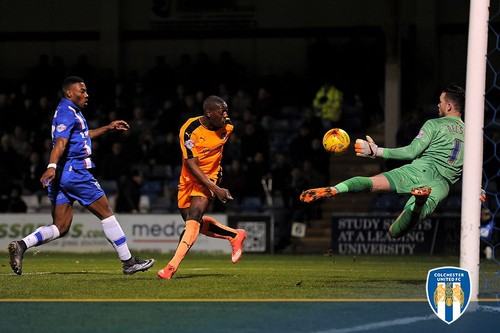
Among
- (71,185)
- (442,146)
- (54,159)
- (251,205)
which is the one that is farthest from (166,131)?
(442,146)

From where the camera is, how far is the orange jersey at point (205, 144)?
11.4 meters

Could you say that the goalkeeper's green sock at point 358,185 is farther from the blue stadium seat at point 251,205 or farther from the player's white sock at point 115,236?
the blue stadium seat at point 251,205

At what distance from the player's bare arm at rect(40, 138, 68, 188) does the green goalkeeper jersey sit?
3635mm

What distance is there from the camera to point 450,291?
7418mm

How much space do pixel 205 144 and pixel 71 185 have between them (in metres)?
1.51

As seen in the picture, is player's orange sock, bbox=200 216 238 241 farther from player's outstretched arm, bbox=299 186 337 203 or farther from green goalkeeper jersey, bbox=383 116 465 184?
green goalkeeper jersey, bbox=383 116 465 184

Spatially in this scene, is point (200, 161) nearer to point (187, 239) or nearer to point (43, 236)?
point (187, 239)

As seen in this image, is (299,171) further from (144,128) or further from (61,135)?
(61,135)

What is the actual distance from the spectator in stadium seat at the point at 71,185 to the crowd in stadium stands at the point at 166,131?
1111cm

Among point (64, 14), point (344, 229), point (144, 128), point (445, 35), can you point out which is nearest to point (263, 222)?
point (344, 229)

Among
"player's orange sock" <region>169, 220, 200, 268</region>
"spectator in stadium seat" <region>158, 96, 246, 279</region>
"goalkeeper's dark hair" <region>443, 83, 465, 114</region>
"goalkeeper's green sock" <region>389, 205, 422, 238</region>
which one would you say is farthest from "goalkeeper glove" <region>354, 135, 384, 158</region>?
"player's orange sock" <region>169, 220, 200, 268</region>

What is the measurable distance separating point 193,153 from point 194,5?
20.8m

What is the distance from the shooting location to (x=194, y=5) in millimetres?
31516

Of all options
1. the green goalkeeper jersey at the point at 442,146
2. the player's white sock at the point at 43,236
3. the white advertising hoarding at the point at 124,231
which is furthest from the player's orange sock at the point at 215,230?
the white advertising hoarding at the point at 124,231
